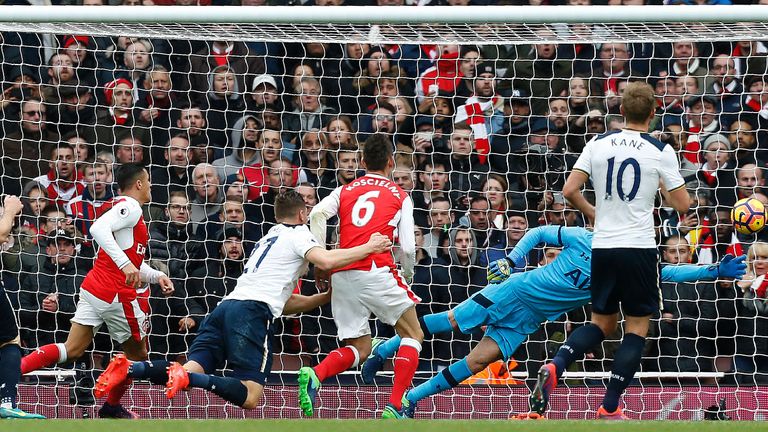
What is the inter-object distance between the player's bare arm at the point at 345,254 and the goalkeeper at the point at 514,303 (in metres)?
1.13

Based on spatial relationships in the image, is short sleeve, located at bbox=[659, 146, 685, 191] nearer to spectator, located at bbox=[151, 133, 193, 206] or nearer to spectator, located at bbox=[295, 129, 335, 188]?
spectator, located at bbox=[295, 129, 335, 188]

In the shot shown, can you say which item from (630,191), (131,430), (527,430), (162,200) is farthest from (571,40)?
(131,430)

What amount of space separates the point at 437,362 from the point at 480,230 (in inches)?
53.0

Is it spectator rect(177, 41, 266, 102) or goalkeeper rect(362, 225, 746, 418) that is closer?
goalkeeper rect(362, 225, 746, 418)

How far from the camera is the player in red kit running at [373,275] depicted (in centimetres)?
762

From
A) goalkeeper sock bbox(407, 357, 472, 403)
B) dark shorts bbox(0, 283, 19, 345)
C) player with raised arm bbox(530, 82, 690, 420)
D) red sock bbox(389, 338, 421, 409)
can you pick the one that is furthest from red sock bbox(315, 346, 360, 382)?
dark shorts bbox(0, 283, 19, 345)

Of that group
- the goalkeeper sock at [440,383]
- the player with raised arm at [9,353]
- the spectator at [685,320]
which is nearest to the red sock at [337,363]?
the goalkeeper sock at [440,383]

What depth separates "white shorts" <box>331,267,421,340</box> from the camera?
762 centimetres

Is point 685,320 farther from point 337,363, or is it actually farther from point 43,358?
point 43,358

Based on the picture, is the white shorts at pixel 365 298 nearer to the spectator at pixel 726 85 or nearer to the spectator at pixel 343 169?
the spectator at pixel 343 169

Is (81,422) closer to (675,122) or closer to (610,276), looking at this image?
(610,276)

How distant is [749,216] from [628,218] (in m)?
1.54

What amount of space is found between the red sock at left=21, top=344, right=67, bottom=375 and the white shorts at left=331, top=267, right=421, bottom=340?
2090 mm

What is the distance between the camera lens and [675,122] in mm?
10203
